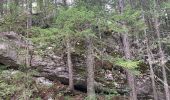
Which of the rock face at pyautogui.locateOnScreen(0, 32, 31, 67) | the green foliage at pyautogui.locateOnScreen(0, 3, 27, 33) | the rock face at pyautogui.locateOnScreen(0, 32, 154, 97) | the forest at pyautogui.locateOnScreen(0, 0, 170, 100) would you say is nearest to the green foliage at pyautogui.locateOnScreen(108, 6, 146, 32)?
the forest at pyautogui.locateOnScreen(0, 0, 170, 100)

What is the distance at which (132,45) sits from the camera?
23.4 meters

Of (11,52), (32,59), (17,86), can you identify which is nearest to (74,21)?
(32,59)

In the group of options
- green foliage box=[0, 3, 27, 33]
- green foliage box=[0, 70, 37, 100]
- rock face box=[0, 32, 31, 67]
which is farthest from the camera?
rock face box=[0, 32, 31, 67]

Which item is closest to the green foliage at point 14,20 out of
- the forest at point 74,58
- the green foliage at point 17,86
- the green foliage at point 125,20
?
the forest at point 74,58

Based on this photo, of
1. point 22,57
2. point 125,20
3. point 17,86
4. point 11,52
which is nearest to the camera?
point 17,86

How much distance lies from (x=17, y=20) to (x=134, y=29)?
834 cm

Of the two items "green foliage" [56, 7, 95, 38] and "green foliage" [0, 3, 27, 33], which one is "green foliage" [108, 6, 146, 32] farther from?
"green foliage" [0, 3, 27, 33]

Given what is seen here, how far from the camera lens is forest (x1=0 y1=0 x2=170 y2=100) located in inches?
611

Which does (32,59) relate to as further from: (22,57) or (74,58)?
(74,58)

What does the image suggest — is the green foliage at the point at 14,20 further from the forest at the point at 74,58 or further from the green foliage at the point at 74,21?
the green foliage at the point at 74,21

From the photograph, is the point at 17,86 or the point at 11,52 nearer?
the point at 17,86

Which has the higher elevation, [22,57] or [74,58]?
[22,57]

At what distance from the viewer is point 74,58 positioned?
19438 millimetres

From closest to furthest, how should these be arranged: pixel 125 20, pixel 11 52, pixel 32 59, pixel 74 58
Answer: pixel 125 20 → pixel 11 52 → pixel 32 59 → pixel 74 58
